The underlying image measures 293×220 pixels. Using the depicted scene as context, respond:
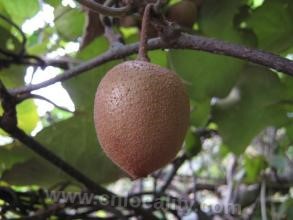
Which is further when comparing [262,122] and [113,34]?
[262,122]

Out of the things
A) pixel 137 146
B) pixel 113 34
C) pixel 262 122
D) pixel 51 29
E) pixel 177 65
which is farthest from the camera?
pixel 51 29

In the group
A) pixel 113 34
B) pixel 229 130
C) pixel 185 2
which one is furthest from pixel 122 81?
pixel 229 130

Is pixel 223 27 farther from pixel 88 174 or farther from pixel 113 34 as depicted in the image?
pixel 88 174

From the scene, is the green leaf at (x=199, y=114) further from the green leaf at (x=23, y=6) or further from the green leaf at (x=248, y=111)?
the green leaf at (x=23, y=6)

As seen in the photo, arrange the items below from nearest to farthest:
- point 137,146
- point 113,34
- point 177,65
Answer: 1. point 137,146
2. point 113,34
3. point 177,65

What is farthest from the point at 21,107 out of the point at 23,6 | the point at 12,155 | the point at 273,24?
the point at 273,24

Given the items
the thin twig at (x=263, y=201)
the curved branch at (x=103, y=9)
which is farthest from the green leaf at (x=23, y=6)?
the thin twig at (x=263, y=201)

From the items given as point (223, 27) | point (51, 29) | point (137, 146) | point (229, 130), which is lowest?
point (137, 146)
